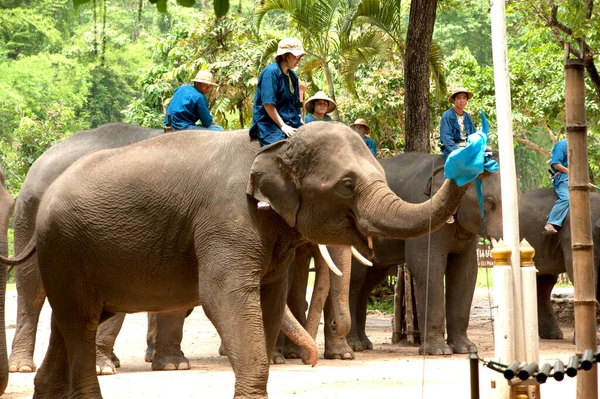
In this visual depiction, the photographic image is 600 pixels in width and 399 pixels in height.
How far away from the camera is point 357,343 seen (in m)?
13.6

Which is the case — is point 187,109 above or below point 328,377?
above

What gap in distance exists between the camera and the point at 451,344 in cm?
1290

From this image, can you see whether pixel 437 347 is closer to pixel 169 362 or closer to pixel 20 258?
pixel 169 362

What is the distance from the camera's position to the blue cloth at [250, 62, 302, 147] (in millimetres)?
8398

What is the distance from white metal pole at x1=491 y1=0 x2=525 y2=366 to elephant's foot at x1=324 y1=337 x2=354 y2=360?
5050 millimetres

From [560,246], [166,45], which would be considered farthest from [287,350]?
[166,45]

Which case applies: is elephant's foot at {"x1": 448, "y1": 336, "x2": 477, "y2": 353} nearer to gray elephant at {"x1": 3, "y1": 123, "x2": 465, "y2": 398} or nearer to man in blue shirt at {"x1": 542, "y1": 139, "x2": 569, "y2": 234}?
man in blue shirt at {"x1": 542, "y1": 139, "x2": 569, "y2": 234}

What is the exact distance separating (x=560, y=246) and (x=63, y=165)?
22.8ft

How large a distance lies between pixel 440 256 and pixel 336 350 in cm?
175

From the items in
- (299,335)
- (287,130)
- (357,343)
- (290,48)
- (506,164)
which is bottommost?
(357,343)

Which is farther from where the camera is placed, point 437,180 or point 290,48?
point 437,180

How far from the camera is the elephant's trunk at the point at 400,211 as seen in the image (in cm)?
659

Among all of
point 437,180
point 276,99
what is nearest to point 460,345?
point 437,180

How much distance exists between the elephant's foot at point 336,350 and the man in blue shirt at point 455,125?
242 cm
